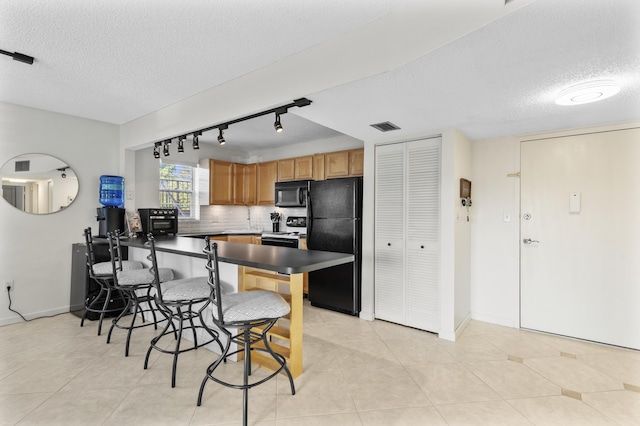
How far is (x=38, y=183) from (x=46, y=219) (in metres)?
0.43

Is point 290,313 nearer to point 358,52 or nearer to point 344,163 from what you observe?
point 358,52

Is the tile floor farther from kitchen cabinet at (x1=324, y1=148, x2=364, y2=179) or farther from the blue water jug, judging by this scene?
kitchen cabinet at (x1=324, y1=148, x2=364, y2=179)

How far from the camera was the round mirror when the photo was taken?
3.46 meters

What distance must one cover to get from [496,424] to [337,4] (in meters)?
2.68

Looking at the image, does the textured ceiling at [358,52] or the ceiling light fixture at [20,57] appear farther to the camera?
the ceiling light fixture at [20,57]

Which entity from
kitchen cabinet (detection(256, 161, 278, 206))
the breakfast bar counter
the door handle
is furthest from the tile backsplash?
the door handle

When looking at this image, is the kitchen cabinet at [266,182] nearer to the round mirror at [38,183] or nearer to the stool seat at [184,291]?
the round mirror at [38,183]

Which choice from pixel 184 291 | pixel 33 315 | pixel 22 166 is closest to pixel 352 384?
pixel 184 291

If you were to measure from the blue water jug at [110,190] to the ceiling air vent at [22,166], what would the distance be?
709mm

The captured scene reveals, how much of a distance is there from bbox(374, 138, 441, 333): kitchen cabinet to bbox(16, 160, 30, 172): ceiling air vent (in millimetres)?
4078

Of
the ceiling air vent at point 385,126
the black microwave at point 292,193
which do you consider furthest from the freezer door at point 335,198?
the ceiling air vent at point 385,126

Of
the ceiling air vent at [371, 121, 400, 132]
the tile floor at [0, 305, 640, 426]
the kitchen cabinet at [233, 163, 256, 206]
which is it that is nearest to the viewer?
the tile floor at [0, 305, 640, 426]

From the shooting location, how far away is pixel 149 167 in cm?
461

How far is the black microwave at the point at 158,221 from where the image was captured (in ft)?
13.3
